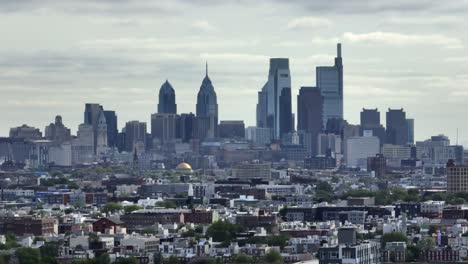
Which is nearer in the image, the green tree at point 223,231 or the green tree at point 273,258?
the green tree at point 273,258

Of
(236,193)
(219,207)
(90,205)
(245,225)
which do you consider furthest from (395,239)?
(236,193)

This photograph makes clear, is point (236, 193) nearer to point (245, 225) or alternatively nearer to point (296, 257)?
point (245, 225)

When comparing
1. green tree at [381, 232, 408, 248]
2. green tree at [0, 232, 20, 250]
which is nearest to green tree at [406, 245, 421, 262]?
green tree at [381, 232, 408, 248]

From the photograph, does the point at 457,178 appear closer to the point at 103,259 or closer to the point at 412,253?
the point at 412,253

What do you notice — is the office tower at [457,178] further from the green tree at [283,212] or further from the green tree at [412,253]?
the green tree at [412,253]

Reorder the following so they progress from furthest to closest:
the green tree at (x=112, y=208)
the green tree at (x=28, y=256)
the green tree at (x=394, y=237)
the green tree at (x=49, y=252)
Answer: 1. the green tree at (x=112, y=208)
2. the green tree at (x=394, y=237)
3. the green tree at (x=49, y=252)
4. the green tree at (x=28, y=256)

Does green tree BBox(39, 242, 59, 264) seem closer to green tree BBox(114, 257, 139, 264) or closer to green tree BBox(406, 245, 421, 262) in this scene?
green tree BBox(114, 257, 139, 264)

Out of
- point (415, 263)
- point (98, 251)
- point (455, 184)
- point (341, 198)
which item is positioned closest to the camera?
point (415, 263)

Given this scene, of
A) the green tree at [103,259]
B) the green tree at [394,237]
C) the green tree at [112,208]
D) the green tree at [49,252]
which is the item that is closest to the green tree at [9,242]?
the green tree at [49,252]

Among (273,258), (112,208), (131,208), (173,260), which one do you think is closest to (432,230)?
(273,258)
